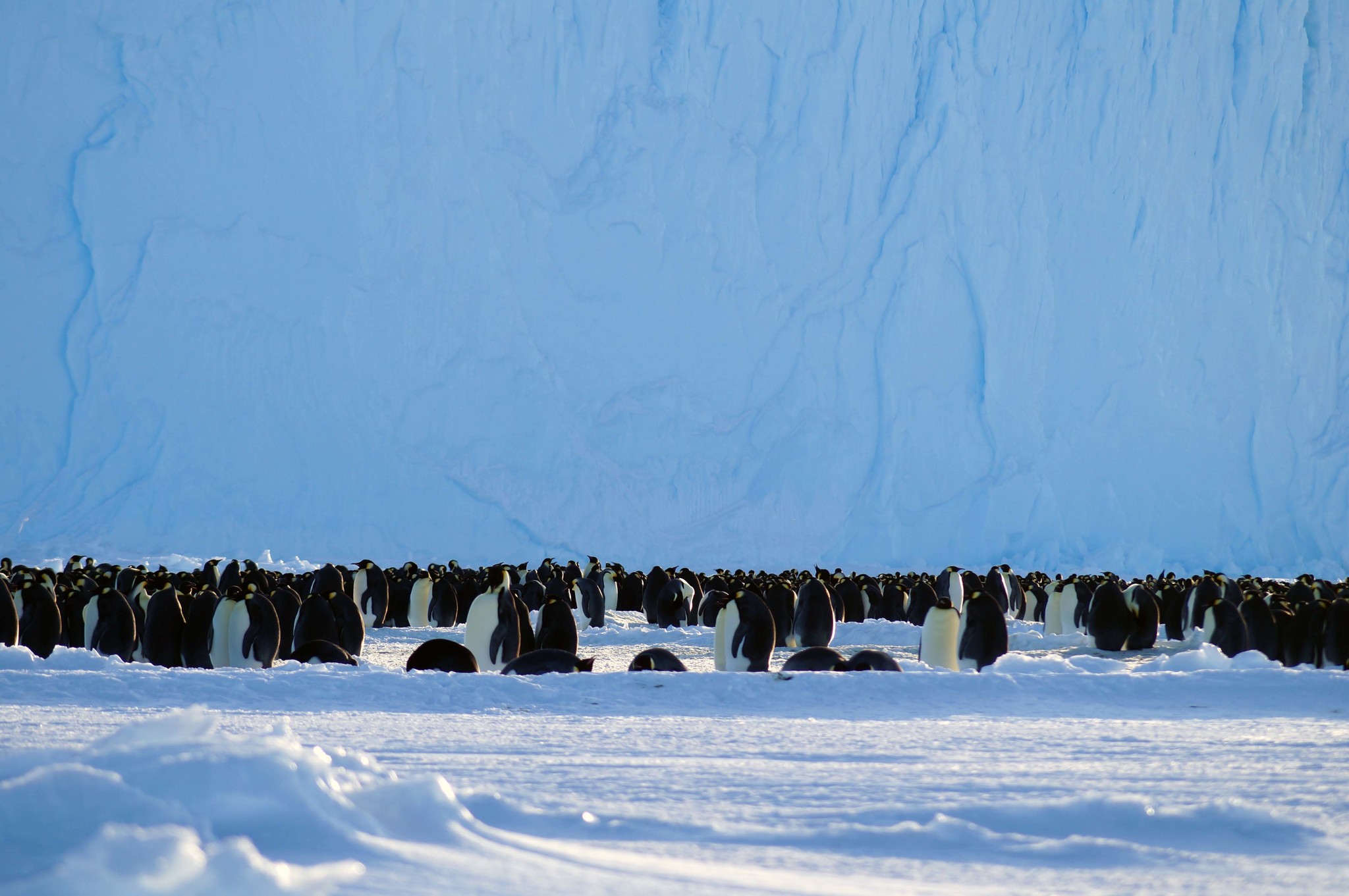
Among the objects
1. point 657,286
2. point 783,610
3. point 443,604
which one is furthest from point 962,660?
point 657,286

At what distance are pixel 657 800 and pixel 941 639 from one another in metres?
4.64

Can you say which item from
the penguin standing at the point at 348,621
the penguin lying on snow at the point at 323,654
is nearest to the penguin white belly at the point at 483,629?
the penguin standing at the point at 348,621

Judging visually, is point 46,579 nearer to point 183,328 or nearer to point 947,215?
point 183,328

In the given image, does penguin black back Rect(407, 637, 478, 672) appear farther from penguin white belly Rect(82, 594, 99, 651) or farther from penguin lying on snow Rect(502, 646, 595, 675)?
penguin white belly Rect(82, 594, 99, 651)

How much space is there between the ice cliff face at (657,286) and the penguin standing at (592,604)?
800cm

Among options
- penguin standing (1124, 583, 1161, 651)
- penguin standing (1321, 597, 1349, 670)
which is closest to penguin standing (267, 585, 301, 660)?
penguin standing (1124, 583, 1161, 651)

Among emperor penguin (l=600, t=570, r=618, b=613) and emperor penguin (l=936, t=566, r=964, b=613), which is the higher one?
emperor penguin (l=936, t=566, r=964, b=613)

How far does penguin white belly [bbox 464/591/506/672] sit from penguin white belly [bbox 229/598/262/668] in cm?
111

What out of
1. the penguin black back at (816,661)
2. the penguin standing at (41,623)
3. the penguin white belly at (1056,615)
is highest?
the penguin white belly at (1056,615)

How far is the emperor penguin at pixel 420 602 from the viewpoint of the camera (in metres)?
9.56

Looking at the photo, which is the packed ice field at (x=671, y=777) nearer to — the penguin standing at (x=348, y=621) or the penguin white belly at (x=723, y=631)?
the penguin standing at (x=348, y=621)

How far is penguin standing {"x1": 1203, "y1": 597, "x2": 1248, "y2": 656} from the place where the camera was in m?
6.63

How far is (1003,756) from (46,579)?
7.52m

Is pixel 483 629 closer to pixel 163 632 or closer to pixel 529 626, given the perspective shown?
pixel 529 626
